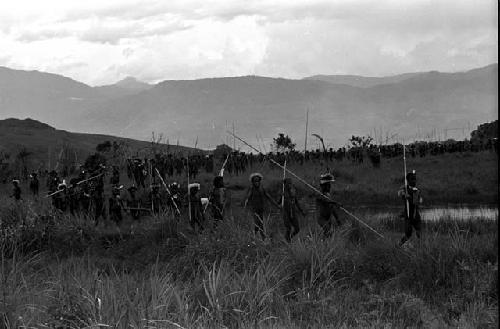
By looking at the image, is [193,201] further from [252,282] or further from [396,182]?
[396,182]

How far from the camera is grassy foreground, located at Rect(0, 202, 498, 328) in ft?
23.7

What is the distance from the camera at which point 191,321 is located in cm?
718

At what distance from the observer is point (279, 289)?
8.55 meters

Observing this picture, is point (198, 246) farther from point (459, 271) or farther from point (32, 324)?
point (32, 324)

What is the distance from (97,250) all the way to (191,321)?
10115 millimetres

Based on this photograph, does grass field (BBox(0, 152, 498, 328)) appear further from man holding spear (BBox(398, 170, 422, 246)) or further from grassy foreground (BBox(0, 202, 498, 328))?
man holding spear (BBox(398, 170, 422, 246))

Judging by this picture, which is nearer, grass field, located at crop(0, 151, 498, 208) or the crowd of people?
the crowd of people

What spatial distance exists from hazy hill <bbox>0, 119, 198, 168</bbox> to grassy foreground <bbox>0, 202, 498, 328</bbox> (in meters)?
59.2

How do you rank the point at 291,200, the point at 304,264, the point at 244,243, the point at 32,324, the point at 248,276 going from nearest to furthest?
the point at 32,324
the point at 248,276
the point at 304,264
the point at 244,243
the point at 291,200

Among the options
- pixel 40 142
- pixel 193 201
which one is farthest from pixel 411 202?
pixel 40 142

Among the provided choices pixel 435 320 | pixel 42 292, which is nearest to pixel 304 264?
pixel 435 320

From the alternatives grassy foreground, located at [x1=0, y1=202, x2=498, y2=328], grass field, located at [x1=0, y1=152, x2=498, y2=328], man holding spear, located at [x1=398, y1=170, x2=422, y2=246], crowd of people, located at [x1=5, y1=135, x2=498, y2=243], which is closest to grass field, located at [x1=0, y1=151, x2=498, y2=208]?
crowd of people, located at [x1=5, y1=135, x2=498, y2=243]

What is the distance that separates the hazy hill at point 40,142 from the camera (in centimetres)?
7969

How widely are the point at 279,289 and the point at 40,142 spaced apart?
9146 cm
